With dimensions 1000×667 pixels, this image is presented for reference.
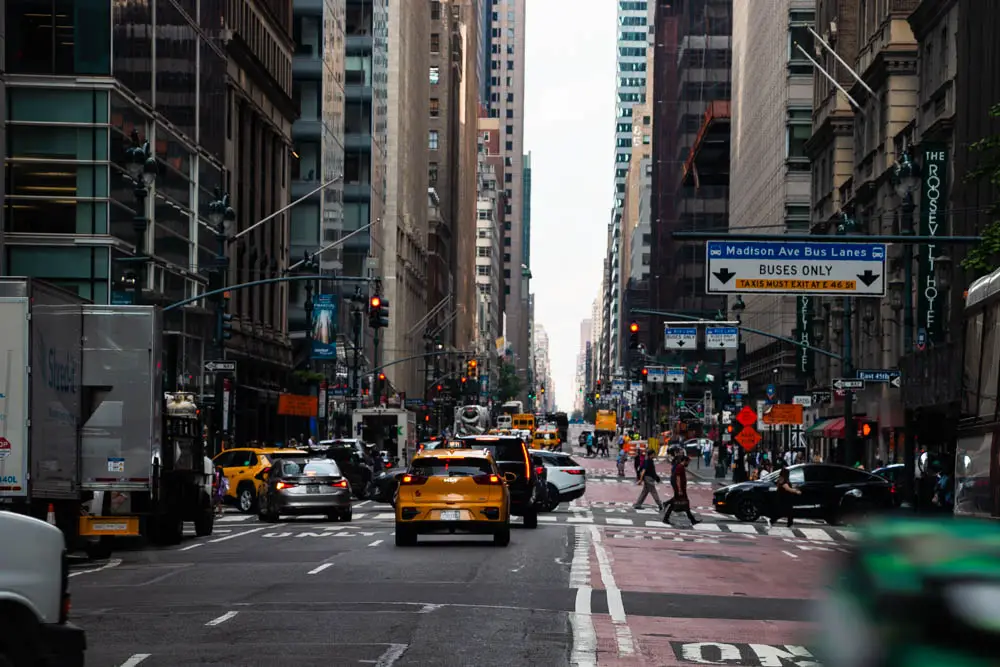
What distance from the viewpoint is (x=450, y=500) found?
29594 mm

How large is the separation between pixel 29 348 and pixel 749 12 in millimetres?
100138

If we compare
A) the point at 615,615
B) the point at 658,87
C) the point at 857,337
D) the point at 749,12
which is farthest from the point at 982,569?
the point at 658,87

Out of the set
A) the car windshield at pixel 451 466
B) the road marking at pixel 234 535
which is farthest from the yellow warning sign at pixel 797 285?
the road marking at pixel 234 535

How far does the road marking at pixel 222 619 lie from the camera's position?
1686cm

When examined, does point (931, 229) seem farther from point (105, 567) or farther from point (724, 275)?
point (105, 567)

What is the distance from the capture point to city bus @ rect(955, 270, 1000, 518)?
17438 mm

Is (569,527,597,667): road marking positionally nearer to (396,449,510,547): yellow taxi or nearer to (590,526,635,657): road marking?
(590,526,635,657): road marking

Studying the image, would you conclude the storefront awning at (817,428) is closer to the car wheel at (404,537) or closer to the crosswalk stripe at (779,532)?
the crosswalk stripe at (779,532)

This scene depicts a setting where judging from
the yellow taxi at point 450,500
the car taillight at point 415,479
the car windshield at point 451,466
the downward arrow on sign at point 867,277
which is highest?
the downward arrow on sign at point 867,277

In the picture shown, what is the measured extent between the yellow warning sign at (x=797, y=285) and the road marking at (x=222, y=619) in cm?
1897

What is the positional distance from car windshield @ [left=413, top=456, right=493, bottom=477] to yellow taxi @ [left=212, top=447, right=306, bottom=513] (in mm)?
15873

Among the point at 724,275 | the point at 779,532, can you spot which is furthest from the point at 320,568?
the point at 779,532

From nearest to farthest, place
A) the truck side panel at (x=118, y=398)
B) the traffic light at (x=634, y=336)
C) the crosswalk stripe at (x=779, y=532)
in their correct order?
the truck side panel at (x=118, y=398)
the crosswalk stripe at (x=779, y=532)
the traffic light at (x=634, y=336)

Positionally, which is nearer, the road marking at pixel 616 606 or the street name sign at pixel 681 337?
the road marking at pixel 616 606
